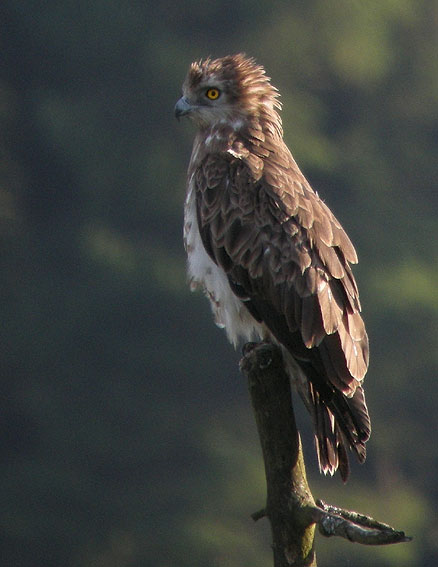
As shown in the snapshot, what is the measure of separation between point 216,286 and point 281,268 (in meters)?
0.37

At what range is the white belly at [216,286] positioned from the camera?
4.62m

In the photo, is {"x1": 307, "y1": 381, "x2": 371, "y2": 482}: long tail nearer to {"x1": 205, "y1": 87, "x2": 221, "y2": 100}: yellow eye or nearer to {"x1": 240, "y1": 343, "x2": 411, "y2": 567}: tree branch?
{"x1": 240, "y1": 343, "x2": 411, "y2": 567}: tree branch

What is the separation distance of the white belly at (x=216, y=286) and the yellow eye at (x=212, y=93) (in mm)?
651

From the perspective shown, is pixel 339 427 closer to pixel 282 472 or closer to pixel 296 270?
pixel 282 472

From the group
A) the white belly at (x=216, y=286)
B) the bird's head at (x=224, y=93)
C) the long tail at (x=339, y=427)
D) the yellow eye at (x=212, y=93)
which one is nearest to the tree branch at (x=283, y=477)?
the long tail at (x=339, y=427)

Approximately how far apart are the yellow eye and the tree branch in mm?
1712

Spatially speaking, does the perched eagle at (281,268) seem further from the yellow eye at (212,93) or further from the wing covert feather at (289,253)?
the yellow eye at (212,93)

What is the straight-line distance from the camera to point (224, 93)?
527cm

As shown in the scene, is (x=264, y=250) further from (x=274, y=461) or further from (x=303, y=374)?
(x=274, y=461)

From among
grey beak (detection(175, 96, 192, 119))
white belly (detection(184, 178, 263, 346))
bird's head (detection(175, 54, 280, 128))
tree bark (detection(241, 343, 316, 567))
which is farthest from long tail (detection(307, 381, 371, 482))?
grey beak (detection(175, 96, 192, 119))

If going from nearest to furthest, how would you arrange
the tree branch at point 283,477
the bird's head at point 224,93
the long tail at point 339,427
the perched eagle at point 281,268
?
the tree branch at point 283,477 → the long tail at point 339,427 → the perched eagle at point 281,268 → the bird's head at point 224,93

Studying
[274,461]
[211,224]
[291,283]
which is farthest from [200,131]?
[274,461]

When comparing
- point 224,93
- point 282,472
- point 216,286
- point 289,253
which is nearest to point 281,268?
point 289,253

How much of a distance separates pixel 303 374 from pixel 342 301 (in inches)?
13.8
